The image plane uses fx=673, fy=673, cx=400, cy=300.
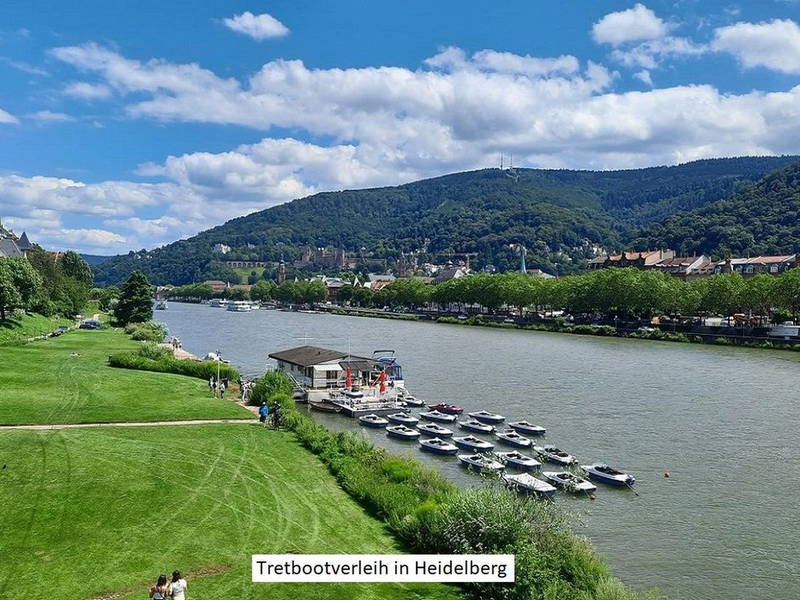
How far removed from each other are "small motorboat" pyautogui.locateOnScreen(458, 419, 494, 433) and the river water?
452cm

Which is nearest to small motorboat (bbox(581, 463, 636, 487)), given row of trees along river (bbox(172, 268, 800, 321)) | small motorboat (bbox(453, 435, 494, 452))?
small motorboat (bbox(453, 435, 494, 452))

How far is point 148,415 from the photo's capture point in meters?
44.8

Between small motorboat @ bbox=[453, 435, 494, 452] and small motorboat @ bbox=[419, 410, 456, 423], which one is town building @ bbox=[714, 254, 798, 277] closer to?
small motorboat @ bbox=[419, 410, 456, 423]

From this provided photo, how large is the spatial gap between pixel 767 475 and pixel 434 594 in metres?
28.4

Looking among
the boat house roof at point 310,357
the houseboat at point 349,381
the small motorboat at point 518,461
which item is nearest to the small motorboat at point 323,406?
the houseboat at point 349,381

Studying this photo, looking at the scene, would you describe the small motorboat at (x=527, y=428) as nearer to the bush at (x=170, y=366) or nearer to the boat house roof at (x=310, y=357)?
A: the boat house roof at (x=310, y=357)

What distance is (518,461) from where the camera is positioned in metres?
41.5

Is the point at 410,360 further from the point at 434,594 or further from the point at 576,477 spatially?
the point at 434,594

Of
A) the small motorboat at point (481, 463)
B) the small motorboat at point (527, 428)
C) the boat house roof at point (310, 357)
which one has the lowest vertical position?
the small motorboat at point (481, 463)

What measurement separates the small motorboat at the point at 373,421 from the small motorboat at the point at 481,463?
39.1 feet

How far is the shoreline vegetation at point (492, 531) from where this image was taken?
19.8 metres

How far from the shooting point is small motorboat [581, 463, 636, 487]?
37.8 meters

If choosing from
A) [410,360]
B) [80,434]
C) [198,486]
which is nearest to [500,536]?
[198,486]
